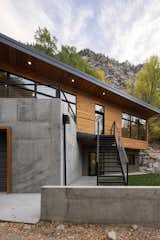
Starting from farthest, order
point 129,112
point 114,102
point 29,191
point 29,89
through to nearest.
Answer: point 129,112
point 114,102
point 29,89
point 29,191

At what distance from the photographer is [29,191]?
21.1 ft

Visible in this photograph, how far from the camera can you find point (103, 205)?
414 cm

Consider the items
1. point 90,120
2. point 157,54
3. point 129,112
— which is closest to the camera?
point 90,120

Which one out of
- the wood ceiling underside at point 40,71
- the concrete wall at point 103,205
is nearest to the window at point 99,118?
the wood ceiling underside at point 40,71

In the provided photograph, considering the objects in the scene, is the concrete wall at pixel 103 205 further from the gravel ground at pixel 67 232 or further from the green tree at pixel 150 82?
the green tree at pixel 150 82

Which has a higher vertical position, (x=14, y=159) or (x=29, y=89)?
(x=29, y=89)

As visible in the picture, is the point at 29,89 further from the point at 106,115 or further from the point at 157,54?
the point at 157,54

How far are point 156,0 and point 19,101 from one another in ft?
40.9

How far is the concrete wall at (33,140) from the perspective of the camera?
6484 millimetres

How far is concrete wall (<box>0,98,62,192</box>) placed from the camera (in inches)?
255

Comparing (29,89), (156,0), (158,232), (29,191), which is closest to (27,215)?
(29,191)

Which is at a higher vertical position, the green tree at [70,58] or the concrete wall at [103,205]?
the green tree at [70,58]

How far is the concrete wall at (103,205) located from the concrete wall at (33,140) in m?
2.29

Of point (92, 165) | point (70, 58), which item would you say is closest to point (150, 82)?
point (70, 58)
